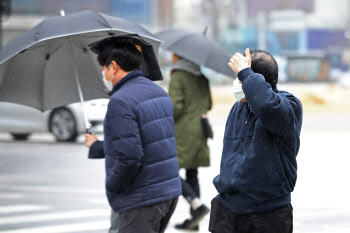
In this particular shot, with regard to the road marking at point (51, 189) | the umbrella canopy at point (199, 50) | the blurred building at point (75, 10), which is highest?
the umbrella canopy at point (199, 50)

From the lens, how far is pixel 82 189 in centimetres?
931

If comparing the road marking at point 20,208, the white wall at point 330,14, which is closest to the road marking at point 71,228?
the road marking at point 20,208

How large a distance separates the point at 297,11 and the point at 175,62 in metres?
66.9

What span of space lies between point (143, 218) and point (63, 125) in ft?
39.5

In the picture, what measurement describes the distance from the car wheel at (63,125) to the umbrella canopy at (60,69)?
10528mm

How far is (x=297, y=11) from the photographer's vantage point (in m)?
71.2

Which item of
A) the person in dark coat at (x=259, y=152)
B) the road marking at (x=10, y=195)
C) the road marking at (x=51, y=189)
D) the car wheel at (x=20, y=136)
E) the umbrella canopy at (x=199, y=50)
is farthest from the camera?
the car wheel at (x=20, y=136)

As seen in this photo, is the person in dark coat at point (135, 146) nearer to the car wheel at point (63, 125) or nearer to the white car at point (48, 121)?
the white car at point (48, 121)

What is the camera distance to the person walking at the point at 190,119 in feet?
20.7

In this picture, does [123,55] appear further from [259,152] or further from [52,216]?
[52,216]

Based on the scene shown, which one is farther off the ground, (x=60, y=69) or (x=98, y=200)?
(x=60, y=69)

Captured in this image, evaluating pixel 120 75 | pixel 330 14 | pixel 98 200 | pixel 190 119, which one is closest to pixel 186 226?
pixel 190 119

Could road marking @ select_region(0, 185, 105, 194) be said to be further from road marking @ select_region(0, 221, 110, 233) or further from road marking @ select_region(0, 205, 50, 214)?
road marking @ select_region(0, 221, 110, 233)

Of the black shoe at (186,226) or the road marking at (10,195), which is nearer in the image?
the black shoe at (186,226)
